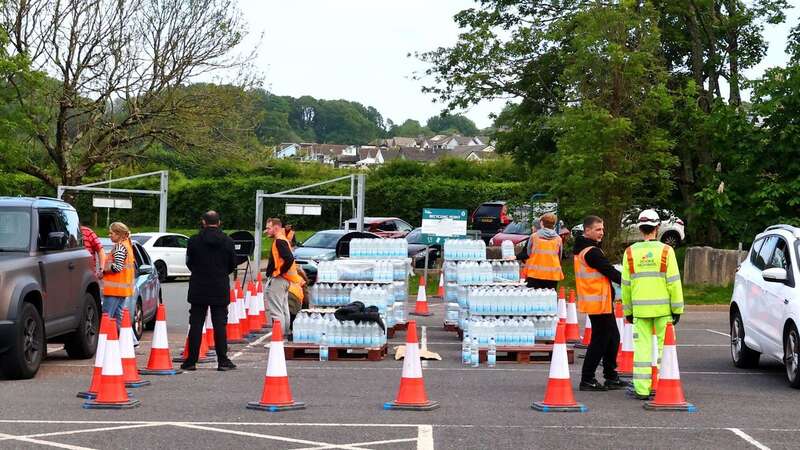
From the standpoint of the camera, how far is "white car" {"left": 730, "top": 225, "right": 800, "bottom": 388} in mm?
13781

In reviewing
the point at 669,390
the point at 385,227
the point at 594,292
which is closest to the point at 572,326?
the point at 594,292

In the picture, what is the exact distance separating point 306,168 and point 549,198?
3748cm

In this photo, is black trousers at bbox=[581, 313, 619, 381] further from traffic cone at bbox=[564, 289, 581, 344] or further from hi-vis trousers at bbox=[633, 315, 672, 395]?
traffic cone at bbox=[564, 289, 581, 344]

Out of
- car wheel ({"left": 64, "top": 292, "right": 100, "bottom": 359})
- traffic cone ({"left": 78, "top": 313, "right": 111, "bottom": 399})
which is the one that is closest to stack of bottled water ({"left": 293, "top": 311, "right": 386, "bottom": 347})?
car wheel ({"left": 64, "top": 292, "right": 100, "bottom": 359})

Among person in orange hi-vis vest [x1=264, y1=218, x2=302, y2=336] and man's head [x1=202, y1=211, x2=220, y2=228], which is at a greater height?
man's head [x1=202, y1=211, x2=220, y2=228]

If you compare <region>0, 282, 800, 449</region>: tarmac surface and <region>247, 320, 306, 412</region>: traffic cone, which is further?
<region>247, 320, 306, 412</region>: traffic cone

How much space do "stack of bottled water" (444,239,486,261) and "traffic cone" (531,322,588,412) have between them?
948cm

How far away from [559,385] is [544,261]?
7417mm

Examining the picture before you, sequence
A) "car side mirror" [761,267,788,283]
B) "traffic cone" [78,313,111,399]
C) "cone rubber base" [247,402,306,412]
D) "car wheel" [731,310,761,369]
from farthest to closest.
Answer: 1. "car wheel" [731,310,761,369]
2. "car side mirror" [761,267,788,283]
3. "traffic cone" [78,313,111,399]
4. "cone rubber base" [247,402,306,412]

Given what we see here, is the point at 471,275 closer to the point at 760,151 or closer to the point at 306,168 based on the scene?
the point at 760,151

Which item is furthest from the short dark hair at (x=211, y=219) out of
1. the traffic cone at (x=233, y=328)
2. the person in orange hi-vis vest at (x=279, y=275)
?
the traffic cone at (x=233, y=328)

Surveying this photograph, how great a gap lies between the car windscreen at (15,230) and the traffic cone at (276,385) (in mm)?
4535

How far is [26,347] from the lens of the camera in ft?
46.1

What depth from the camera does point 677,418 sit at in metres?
11.3
